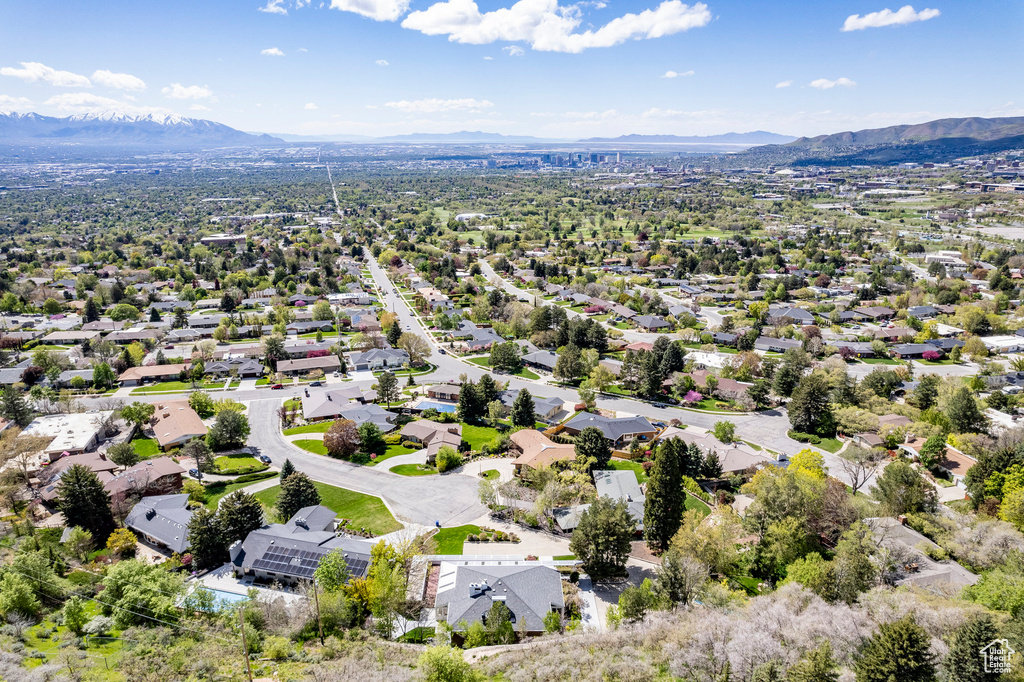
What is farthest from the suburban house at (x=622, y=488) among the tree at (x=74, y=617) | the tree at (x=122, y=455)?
the tree at (x=122, y=455)

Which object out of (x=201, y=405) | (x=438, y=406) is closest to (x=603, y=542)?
(x=438, y=406)

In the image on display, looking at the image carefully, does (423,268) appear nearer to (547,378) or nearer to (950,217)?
(547,378)

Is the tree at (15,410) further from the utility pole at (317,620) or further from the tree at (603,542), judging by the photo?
the tree at (603,542)

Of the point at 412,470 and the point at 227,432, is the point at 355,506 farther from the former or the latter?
the point at 227,432

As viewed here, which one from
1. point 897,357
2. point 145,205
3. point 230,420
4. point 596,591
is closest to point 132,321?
point 230,420

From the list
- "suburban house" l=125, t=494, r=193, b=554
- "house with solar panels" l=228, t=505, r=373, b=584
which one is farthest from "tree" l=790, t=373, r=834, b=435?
"suburban house" l=125, t=494, r=193, b=554

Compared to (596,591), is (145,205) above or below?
above

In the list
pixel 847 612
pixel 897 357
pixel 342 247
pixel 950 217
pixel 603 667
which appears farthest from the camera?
pixel 950 217
